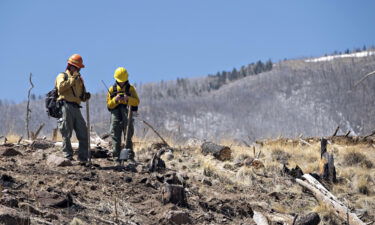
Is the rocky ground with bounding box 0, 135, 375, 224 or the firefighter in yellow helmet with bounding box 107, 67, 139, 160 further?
the firefighter in yellow helmet with bounding box 107, 67, 139, 160

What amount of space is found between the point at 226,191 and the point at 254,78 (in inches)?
6543

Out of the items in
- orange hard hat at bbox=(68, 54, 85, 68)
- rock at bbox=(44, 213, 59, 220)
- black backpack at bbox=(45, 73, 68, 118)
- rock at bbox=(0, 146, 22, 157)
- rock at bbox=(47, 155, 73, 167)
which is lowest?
rock at bbox=(44, 213, 59, 220)

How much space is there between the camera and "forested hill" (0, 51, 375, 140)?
14288 centimetres

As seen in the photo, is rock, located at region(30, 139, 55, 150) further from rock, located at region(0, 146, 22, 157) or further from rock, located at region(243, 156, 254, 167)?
rock, located at region(243, 156, 254, 167)

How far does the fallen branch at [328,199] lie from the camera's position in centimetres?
1025

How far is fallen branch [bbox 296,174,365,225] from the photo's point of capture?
33.6 feet

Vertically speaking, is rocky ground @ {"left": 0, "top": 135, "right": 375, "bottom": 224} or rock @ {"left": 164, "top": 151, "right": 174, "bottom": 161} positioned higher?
rock @ {"left": 164, "top": 151, "right": 174, "bottom": 161}

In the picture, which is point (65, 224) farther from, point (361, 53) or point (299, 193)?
point (361, 53)

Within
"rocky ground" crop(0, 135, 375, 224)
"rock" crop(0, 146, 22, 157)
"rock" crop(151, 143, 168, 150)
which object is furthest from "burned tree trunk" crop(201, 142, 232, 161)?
"rock" crop(0, 146, 22, 157)

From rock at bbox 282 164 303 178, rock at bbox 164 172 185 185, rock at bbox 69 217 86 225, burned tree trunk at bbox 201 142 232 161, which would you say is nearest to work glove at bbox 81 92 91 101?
rock at bbox 164 172 185 185

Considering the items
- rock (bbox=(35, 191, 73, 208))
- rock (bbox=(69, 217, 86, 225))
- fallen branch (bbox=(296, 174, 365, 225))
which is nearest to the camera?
rock (bbox=(69, 217, 86, 225))

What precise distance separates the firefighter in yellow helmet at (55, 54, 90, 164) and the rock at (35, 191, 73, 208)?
228 cm

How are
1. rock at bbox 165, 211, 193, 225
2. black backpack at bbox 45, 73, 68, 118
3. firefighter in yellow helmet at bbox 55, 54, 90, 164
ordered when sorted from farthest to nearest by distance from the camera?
black backpack at bbox 45, 73, 68, 118 → firefighter in yellow helmet at bbox 55, 54, 90, 164 → rock at bbox 165, 211, 193, 225

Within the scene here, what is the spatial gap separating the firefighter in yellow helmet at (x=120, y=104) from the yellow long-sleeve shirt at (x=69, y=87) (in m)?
0.75
